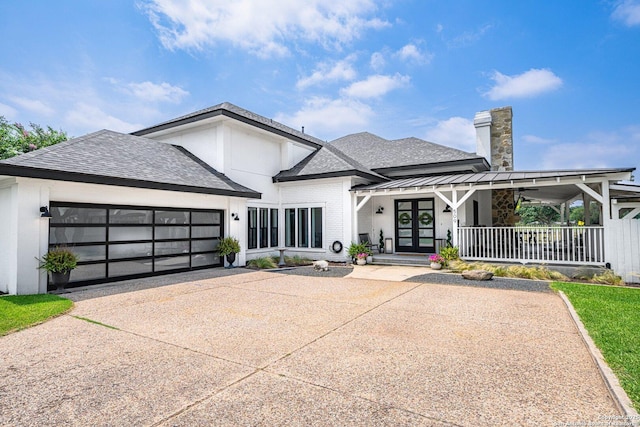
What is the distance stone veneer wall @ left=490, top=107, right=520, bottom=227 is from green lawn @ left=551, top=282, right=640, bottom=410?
8.48 meters

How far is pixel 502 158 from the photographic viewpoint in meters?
17.0

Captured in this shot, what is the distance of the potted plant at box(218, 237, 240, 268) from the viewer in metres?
11.8

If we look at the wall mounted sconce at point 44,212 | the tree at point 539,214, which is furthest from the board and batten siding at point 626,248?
the tree at point 539,214

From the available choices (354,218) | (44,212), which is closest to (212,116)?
(44,212)

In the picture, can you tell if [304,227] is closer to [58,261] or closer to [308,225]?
[308,225]

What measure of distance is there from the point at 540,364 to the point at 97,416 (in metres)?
4.52

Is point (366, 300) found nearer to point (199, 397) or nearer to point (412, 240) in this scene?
point (199, 397)

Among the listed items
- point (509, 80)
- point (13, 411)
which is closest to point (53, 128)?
point (13, 411)

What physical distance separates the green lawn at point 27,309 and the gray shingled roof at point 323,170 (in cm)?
930

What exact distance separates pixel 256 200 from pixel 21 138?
2314 cm

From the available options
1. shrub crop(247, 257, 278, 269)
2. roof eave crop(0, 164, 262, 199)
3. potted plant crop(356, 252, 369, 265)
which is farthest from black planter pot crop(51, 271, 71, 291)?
potted plant crop(356, 252, 369, 265)

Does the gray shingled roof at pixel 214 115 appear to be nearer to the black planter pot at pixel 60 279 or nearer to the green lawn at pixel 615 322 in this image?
the black planter pot at pixel 60 279

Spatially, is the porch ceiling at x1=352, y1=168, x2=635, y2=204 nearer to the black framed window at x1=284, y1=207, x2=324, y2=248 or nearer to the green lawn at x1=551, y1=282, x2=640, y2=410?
the black framed window at x1=284, y1=207, x2=324, y2=248

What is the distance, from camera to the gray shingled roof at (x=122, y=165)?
7667 mm
